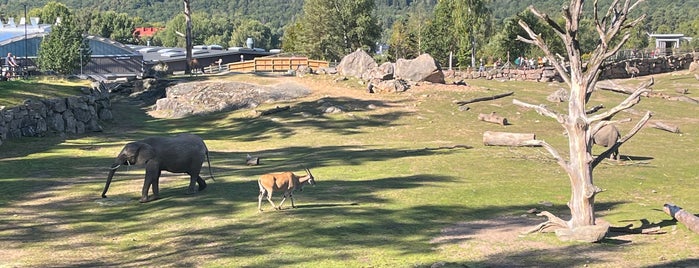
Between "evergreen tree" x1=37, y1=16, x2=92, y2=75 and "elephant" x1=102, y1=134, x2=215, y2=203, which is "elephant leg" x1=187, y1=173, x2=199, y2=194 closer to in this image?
"elephant" x1=102, y1=134, x2=215, y2=203

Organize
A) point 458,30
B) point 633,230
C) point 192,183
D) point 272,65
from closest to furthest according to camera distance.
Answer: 1. point 633,230
2. point 192,183
3. point 272,65
4. point 458,30

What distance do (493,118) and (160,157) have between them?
23.5 m

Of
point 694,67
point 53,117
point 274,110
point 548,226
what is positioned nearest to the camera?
point 548,226

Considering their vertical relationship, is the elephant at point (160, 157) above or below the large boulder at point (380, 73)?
below

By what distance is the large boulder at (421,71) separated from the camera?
56.1 meters

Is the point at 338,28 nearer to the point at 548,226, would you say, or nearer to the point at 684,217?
the point at 548,226

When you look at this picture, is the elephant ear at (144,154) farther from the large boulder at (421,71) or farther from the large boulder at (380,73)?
the large boulder at (421,71)

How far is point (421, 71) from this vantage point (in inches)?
2212

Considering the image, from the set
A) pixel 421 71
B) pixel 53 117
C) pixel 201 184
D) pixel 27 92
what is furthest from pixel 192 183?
pixel 421 71

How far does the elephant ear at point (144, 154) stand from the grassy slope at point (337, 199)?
120 centimetres

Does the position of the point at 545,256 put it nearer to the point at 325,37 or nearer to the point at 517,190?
the point at 517,190

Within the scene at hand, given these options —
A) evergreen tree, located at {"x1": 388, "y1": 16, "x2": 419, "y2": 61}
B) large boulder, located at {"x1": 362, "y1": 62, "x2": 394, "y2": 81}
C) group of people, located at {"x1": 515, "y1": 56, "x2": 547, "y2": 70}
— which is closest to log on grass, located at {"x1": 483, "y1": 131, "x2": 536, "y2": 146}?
large boulder, located at {"x1": 362, "y1": 62, "x2": 394, "y2": 81}

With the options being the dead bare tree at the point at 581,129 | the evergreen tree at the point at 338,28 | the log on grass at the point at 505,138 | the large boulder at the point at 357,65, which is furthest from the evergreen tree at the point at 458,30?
the dead bare tree at the point at 581,129

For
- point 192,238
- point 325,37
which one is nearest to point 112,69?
point 325,37
